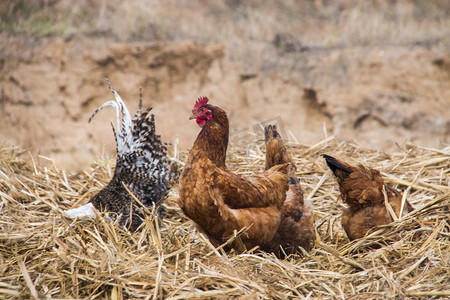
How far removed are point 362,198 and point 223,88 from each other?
23.4 ft

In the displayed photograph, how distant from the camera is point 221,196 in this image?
2.97 m

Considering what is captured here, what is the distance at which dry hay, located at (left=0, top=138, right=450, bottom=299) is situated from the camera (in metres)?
2.47

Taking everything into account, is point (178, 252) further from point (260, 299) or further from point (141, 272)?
point (260, 299)

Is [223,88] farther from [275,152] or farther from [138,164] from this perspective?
[275,152]

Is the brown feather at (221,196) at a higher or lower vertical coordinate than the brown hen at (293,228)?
higher

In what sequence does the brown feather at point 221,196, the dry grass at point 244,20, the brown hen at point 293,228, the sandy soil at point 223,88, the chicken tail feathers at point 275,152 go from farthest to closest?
the dry grass at point 244,20, the sandy soil at point 223,88, the chicken tail feathers at point 275,152, the brown hen at point 293,228, the brown feather at point 221,196

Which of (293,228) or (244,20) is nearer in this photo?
(293,228)

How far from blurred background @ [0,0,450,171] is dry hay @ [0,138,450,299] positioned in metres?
5.37

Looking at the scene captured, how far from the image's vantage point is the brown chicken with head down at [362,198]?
3365 millimetres

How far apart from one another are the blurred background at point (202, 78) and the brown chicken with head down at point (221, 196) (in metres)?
6.23

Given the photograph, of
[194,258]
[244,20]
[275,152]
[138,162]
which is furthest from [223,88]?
[194,258]

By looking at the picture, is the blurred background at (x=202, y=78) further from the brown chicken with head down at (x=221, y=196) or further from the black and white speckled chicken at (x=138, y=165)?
the brown chicken with head down at (x=221, y=196)

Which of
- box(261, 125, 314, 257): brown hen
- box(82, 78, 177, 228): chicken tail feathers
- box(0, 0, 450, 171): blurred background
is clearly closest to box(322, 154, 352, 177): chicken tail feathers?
box(261, 125, 314, 257): brown hen

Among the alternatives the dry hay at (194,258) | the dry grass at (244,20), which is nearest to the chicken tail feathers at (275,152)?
the dry hay at (194,258)
